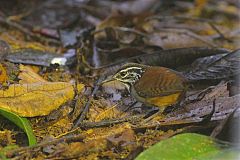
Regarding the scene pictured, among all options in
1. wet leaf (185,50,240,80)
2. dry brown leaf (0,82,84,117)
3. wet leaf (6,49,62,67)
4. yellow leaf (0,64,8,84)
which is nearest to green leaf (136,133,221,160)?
wet leaf (185,50,240,80)

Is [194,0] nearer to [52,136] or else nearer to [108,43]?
[108,43]

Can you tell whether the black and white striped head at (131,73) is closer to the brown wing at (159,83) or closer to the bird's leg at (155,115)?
the brown wing at (159,83)

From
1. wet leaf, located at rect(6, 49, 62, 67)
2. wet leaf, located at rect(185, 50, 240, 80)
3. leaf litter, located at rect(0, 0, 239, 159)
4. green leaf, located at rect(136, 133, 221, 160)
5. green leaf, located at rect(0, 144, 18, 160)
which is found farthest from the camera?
wet leaf, located at rect(6, 49, 62, 67)

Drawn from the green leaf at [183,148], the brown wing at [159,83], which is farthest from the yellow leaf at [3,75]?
the green leaf at [183,148]

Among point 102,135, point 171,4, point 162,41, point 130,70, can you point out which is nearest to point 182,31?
point 162,41

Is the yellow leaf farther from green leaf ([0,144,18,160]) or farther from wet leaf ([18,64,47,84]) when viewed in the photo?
green leaf ([0,144,18,160])

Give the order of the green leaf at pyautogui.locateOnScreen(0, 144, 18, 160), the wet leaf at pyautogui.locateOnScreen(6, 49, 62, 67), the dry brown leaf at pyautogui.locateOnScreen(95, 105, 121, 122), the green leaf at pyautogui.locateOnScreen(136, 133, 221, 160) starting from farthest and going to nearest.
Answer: the wet leaf at pyautogui.locateOnScreen(6, 49, 62, 67) → the dry brown leaf at pyautogui.locateOnScreen(95, 105, 121, 122) → the green leaf at pyautogui.locateOnScreen(0, 144, 18, 160) → the green leaf at pyautogui.locateOnScreen(136, 133, 221, 160)
